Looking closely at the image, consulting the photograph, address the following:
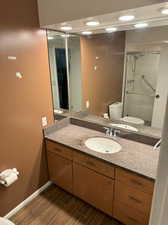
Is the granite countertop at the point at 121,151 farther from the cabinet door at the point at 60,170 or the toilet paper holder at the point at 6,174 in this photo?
the toilet paper holder at the point at 6,174

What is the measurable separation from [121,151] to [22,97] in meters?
1.28

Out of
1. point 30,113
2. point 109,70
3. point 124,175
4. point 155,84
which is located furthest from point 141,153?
point 30,113

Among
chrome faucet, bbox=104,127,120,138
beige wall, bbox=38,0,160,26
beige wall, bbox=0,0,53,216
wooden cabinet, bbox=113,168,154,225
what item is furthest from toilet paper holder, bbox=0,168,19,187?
beige wall, bbox=38,0,160,26

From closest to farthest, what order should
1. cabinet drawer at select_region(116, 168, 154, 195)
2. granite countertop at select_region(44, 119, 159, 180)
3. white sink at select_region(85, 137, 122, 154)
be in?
1. cabinet drawer at select_region(116, 168, 154, 195)
2. granite countertop at select_region(44, 119, 159, 180)
3. white sink at select_region(85, 137, 122, 154)

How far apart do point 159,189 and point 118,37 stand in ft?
5.82

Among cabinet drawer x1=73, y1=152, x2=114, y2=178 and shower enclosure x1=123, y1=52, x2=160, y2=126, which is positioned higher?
shower enclosure x1=123, y1=52, x2=160, y2=126

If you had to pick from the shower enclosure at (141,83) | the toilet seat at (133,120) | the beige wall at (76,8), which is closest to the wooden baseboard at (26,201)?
the toilet seat at (133,120)

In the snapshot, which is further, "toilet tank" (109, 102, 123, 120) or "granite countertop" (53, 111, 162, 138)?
"toilet tank" (109, 102, 123, 120)

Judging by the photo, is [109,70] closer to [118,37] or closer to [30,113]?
[118,37]

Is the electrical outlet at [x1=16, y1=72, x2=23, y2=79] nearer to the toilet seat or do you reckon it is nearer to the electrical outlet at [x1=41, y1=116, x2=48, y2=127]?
the electrical outlet at [x1=41, y1=116, x2=48, y2=127]

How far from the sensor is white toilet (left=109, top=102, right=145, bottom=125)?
1.99 meters

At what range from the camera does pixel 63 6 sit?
1434mm

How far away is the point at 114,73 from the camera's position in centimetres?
206

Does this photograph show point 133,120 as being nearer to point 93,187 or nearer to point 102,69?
point 102,69
